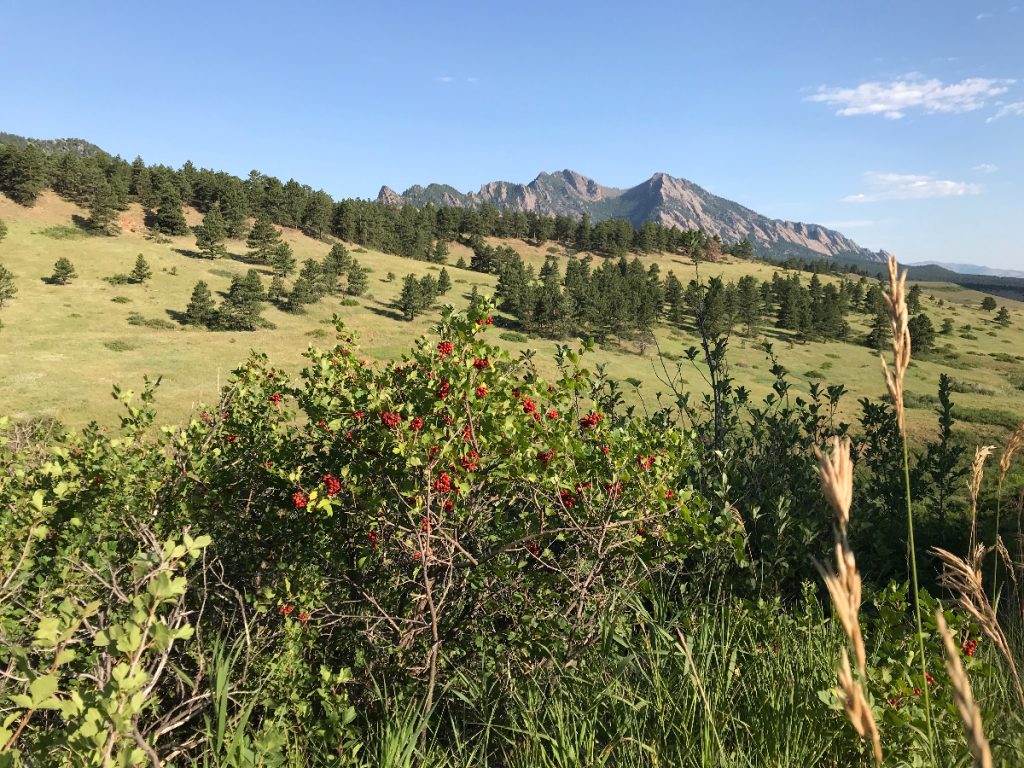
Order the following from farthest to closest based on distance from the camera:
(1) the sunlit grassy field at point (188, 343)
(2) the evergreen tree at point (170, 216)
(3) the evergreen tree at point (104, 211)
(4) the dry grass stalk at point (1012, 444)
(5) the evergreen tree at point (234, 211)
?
(5) the evergreen tree at point (234, 211) → (2) the evergreen tree at point (170, 216) → (3) the evergreen tree at point (104, 211) → (1) the sunlit grassy field at point (188, 343) → (4) the dry grass stalk at point (1012, 444)

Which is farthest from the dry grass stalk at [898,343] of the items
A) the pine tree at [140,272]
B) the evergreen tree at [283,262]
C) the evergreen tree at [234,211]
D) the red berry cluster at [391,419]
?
the evergreen tree at [234,211]

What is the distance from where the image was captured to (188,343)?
35.1 meters

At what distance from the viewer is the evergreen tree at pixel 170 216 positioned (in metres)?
60.6

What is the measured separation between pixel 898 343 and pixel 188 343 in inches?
1578

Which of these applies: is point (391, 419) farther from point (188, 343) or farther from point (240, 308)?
point (240, 308)

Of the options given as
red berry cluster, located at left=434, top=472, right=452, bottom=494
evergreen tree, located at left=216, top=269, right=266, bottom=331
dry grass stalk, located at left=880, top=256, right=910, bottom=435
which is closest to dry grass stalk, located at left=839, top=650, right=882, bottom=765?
dry grass stalk, located at left=880, top=256, right=910, bottom=435

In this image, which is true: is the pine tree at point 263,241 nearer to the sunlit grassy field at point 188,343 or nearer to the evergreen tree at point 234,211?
the sunlit grassy field at point 188,343

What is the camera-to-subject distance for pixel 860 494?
640cm

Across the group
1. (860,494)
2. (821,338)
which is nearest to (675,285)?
(821,338)

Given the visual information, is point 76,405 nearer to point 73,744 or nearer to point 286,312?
point 286,312

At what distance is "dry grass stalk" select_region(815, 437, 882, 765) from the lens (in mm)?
986

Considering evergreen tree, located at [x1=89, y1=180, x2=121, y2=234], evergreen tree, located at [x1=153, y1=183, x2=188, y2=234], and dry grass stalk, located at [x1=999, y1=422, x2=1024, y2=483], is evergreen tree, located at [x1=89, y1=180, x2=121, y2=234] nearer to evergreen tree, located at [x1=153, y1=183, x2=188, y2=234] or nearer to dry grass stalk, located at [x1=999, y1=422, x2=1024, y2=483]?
evergreen tree, located at [x1=153, y1=183, x2=188, y2=234]

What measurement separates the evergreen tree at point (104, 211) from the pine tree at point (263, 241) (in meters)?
13.5

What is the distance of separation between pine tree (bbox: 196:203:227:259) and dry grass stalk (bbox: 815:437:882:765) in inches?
2479
